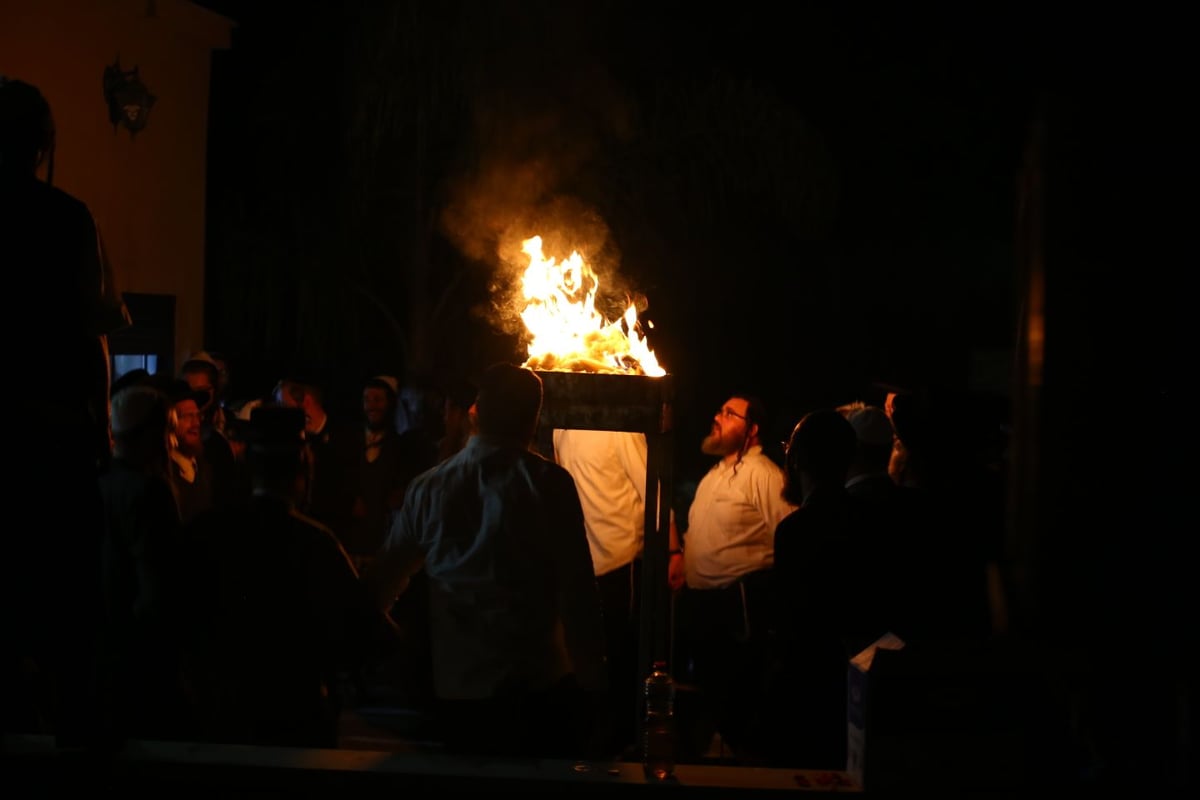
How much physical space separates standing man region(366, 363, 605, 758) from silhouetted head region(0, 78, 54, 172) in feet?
5.82

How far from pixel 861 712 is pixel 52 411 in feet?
7.56

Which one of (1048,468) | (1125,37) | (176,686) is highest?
(1125,37)

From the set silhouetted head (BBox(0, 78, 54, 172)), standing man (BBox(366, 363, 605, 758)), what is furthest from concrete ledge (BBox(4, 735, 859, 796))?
silhouetted head (BBox(0, 78, 54, 172))

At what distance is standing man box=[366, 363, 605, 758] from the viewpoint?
15.3 feet

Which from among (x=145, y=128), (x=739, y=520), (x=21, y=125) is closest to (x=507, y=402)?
(x=21, y=125)

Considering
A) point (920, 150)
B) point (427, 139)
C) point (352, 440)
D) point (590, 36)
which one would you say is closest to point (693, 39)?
point (590, 36)

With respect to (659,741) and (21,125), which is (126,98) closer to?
(21,125)

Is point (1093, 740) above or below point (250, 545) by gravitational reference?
below

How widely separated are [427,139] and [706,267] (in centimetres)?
564

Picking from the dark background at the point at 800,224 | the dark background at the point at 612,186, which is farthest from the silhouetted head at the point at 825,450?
the dark background at the point at 612,186

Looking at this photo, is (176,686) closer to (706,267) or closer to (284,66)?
(284,66)

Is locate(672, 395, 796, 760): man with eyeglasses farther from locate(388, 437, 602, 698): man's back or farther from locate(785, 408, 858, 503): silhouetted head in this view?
locate(388, 437, 602, 698): man's back

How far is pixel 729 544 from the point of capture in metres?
7.96

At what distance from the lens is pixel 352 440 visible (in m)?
9.84
